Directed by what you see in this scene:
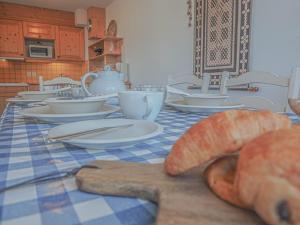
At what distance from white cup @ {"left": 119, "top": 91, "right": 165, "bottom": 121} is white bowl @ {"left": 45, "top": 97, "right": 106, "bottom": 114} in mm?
91

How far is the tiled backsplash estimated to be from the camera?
4.62 metres

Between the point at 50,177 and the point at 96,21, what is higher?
the point at 96,21

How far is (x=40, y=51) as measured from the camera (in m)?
4.64

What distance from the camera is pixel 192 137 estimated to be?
26 cm

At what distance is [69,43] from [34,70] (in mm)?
889

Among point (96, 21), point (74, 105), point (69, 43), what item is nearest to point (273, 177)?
point (74, 105)

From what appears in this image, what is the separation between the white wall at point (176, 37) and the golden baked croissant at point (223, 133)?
5.32 ft

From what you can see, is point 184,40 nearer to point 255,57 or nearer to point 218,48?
point 218,48

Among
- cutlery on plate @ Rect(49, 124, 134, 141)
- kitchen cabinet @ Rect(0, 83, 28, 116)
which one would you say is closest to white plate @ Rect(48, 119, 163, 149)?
cutlery on plate @ Rect(49, 124, 134, 141)

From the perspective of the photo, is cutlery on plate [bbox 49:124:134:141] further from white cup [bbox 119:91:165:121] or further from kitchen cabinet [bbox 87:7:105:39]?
kitchen cabinet [bbox 87:7:105:39]

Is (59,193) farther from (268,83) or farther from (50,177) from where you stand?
(268,83)

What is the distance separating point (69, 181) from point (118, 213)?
0.35 ft

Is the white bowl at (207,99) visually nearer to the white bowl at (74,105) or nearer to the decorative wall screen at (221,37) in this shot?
the white bowl at (74,105)

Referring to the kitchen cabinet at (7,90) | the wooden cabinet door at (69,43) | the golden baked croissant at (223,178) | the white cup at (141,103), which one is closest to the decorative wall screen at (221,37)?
the white cup at (141,103)
